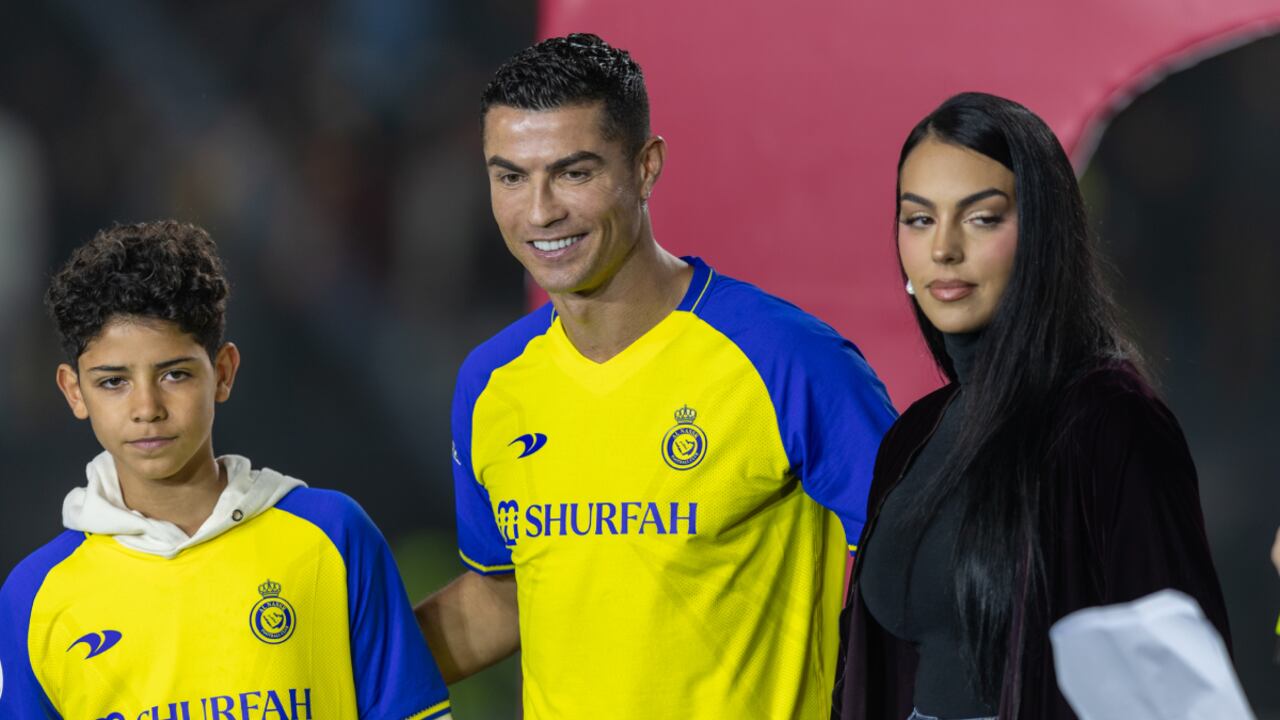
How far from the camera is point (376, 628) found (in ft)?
5.44

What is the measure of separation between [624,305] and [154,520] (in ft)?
2.02

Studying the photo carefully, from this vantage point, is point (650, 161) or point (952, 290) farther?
point (650, 161)

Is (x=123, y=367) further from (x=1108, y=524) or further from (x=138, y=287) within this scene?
(x=1108, y=524)

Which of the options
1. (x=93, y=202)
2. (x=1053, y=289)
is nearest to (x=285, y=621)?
(x=1053, y=289)

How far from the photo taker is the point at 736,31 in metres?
2.58

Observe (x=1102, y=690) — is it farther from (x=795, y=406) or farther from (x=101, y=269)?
(x=101, y=269)

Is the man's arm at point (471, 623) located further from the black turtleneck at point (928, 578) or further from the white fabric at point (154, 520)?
the black turtleneck at point (928, 578)

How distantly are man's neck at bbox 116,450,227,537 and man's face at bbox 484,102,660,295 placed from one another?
47 cm

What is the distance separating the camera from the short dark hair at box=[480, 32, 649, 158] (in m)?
1.66

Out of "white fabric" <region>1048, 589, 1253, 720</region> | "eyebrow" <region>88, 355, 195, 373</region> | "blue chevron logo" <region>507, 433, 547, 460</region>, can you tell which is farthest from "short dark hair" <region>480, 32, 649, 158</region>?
"white fabric" <region>1048, 589, 1253, 720</region>

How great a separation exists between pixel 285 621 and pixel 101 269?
18.5 inches

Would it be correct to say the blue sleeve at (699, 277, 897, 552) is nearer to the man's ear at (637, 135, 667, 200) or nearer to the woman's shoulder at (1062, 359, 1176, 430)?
the man's ear at (637, 135, 667, 200)

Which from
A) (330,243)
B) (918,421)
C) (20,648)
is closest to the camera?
(918,421)

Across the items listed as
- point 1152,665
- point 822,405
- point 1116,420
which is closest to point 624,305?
point 822,405
